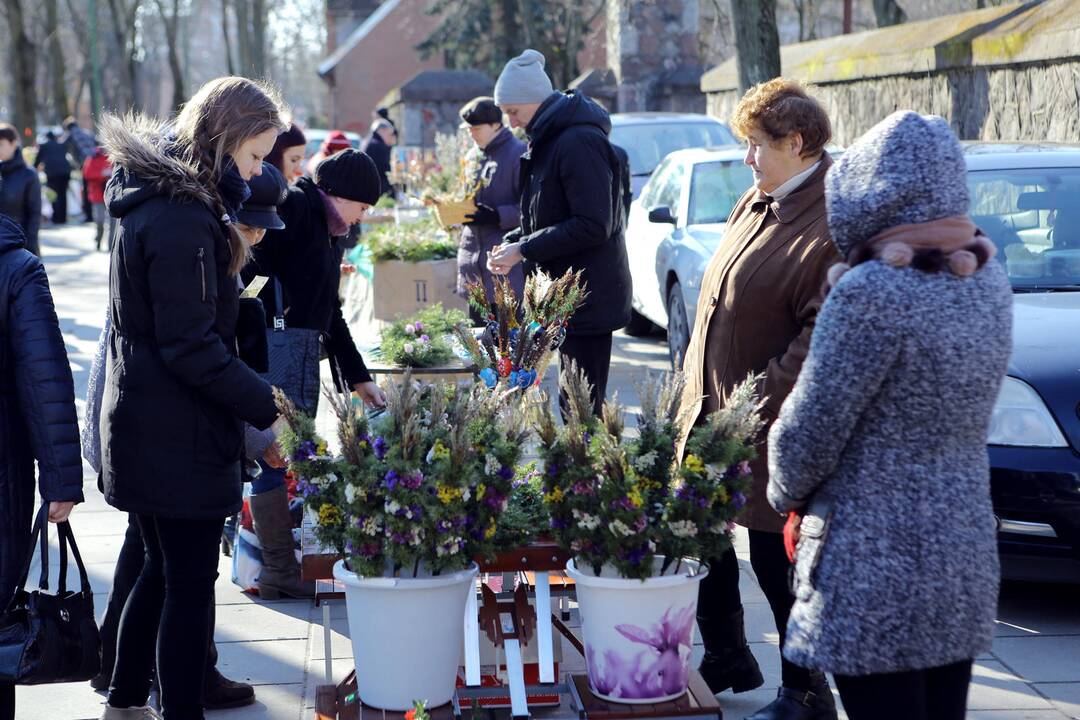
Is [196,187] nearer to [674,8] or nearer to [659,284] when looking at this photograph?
[659,284]

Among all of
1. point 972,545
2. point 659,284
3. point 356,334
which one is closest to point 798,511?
point 972,545

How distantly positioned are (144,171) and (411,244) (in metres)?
6.27

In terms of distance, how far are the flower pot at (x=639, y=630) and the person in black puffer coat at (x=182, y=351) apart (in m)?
1.00

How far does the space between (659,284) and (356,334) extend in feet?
7.94

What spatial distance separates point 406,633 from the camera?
3607 millimetres

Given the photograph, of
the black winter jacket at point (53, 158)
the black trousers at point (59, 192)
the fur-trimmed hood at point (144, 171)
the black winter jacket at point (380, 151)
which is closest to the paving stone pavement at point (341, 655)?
the fur-trimmed hood at point (144, 171)

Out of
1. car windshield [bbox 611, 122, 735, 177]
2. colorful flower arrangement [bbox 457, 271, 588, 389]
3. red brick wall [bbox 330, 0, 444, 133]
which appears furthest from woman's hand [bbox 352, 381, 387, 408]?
red brick wall [bbox 330, 0, 444, 133]

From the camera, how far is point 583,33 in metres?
31.1

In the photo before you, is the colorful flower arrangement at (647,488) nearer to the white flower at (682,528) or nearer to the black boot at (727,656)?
the white flower at (682,528)

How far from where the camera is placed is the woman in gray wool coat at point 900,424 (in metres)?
2.57

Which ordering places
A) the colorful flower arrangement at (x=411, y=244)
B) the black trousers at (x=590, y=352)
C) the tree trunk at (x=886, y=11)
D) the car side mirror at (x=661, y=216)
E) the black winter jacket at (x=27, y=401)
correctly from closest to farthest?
1. the black winter jacket at (x=27, y=401)
2. the black trousers at (x=590, y=352)
3. the car side mirror at (x=661, y=216)
4. the colorful flower arrangement at (x=411, y=244)
5. the tree trunk at (x=886, y=11)

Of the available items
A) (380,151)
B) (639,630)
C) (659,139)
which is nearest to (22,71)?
(380,151)

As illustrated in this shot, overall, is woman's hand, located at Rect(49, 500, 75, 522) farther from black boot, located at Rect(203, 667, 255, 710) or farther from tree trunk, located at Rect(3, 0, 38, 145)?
tree trunk, located at Rect(3, 0, 38, 145)

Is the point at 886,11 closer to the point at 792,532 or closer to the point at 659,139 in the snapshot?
the point at 659,139
